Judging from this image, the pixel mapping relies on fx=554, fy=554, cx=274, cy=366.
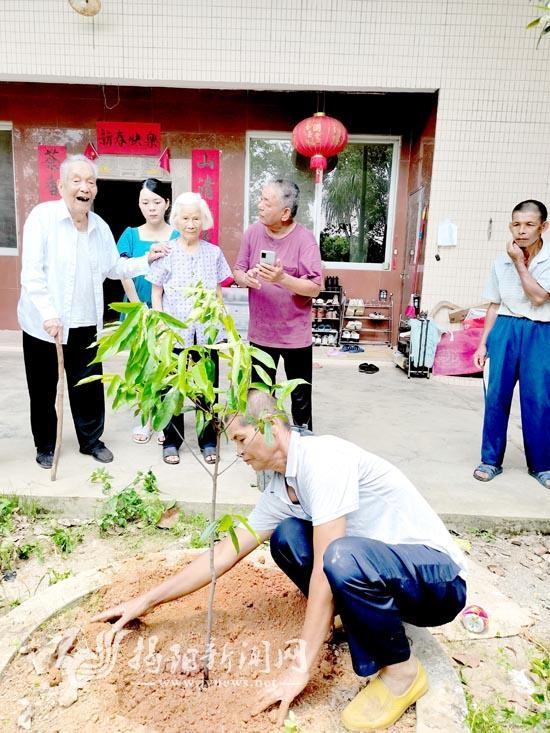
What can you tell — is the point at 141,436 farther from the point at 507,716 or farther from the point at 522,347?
the point at 507,716

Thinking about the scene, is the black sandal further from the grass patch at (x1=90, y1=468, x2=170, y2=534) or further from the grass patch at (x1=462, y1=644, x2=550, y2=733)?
the grass patch at (x1=462, y1=644, x2=550, y2=733)

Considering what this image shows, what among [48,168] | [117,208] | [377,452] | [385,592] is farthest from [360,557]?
[117,208]

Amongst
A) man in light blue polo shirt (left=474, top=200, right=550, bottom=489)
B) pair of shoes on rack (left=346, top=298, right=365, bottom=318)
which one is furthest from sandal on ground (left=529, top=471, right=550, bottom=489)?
pair of shoes on rack (left=346, top=298, right=365, bottom=318)

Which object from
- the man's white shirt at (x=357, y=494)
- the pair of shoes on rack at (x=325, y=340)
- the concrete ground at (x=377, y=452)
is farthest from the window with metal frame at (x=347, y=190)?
the man's white shirt at (x=357, y=494)

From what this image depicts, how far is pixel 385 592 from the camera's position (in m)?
1.48

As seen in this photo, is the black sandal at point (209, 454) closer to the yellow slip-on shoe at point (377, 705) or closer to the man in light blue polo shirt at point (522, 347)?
the man in light blue polo shirt at point (522, 347)

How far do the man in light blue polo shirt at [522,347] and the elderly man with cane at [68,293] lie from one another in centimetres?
192

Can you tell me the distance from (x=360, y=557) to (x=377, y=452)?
206 cm

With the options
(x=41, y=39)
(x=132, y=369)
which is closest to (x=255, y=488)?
(x=132, y=369)

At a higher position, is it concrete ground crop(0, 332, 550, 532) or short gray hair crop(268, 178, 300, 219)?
short gray hair crop(268, 178, 300, 219)

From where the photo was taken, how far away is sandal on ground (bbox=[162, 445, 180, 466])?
10.4 feet

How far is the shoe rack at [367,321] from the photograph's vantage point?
23.2 feet

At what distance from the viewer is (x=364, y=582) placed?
4.69 feet

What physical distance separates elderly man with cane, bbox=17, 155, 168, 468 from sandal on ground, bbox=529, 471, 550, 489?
8.01 ft
